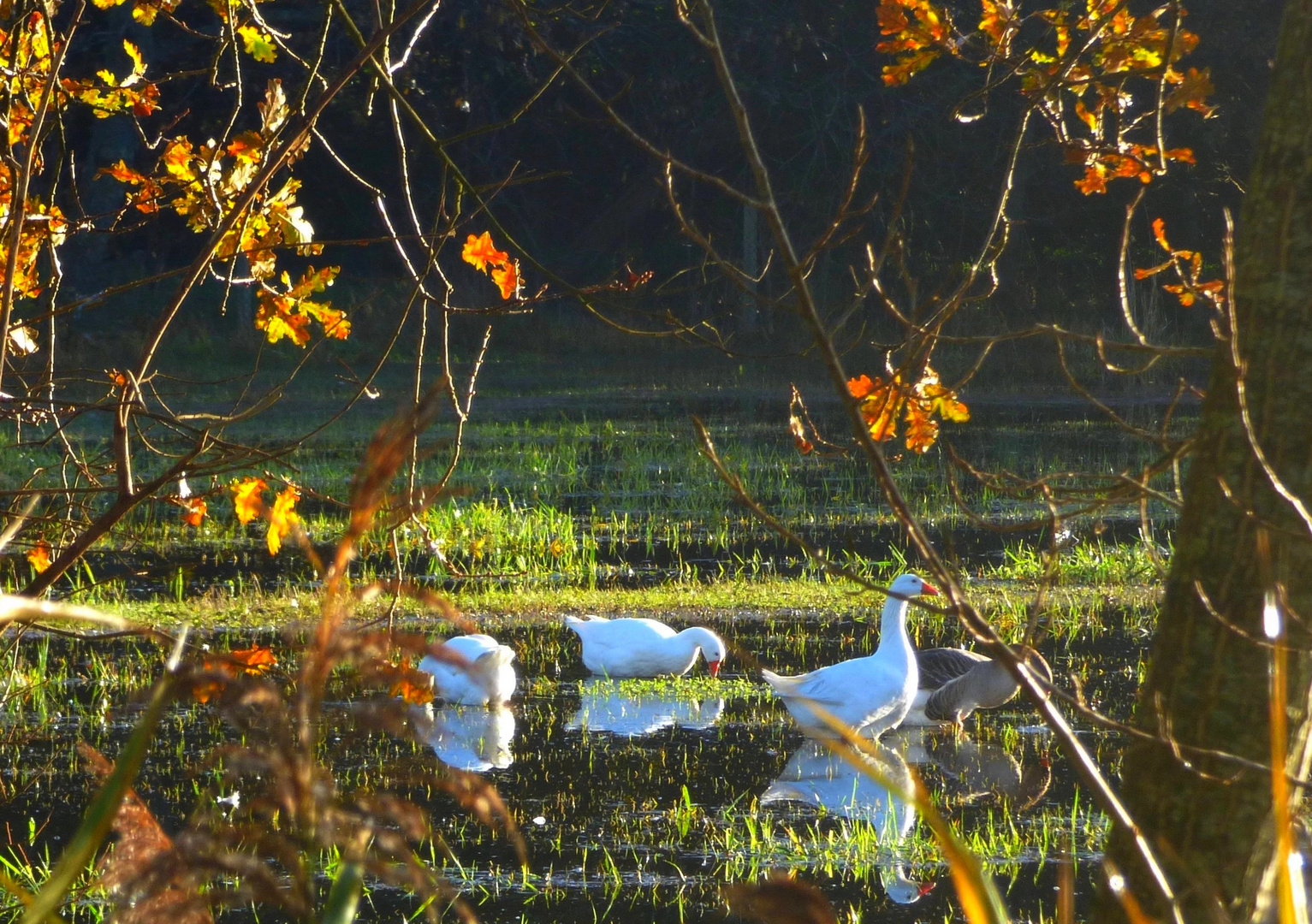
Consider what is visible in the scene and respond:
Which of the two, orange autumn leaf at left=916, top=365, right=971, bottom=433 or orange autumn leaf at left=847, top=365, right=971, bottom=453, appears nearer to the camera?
orange autumn leaf at left=847, top=365, right=971, bottom=453

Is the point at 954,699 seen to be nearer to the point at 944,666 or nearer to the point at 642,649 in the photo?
the point at 944,666

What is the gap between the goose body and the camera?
593 cm

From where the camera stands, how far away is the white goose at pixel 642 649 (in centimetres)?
657

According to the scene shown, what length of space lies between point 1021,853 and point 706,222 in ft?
75.4

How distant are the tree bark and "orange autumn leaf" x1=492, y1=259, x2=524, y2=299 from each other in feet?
6.08

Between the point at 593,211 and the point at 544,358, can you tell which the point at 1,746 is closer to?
the point at 544,358

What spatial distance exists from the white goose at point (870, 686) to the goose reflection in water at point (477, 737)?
0.99 meters

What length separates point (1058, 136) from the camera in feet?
11.2

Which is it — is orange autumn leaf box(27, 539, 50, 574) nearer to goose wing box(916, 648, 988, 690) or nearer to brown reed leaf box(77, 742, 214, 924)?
brown reed leaf box(77, 742, 214, 924)

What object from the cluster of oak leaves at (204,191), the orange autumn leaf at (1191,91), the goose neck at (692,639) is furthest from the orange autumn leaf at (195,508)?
the goose neck at (692,639)

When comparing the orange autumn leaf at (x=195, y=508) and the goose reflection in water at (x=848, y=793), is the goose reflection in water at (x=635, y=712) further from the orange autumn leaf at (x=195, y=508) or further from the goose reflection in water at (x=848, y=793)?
the orange autumn leaf at (x=195, y=508)

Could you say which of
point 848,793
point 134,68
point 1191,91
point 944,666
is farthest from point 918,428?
point 944,666

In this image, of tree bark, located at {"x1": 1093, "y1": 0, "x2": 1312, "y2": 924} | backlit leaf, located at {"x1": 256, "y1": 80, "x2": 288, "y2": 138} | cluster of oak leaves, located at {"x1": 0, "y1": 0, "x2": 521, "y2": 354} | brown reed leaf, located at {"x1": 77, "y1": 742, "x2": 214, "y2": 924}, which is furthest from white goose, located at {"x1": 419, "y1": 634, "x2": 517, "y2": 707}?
brown reed leaf, located at {"x1": 77, "y1": 742, "x2": 214, "y2": 924}

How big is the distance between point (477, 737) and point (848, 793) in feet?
4.62
